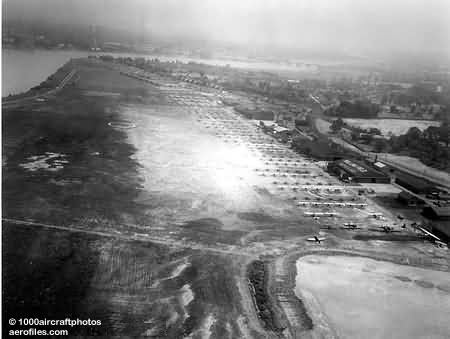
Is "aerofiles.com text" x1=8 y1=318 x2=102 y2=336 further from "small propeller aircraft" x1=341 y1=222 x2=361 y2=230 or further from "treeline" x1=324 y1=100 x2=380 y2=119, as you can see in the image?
"treeline" x1=324 y1=100 x2=380 y2=119

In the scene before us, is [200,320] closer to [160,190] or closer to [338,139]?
[160,190]

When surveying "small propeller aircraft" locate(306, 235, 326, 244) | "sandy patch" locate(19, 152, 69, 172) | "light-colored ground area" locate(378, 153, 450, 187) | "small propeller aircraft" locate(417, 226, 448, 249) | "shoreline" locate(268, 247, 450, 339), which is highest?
"light-colored ground area" locate(378, 153, 450, 187)

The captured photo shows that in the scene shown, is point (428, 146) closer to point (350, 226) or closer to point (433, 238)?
point (433, 238)

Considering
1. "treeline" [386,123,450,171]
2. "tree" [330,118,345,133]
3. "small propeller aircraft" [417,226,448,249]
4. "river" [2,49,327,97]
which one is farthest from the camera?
"river" [2,49,327,97]

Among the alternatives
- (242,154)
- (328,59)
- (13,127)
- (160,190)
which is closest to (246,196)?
(160,190)

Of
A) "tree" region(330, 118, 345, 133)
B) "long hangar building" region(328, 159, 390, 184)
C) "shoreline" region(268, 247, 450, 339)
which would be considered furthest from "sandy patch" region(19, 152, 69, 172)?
"tree" region(330, 118, 345, 133)

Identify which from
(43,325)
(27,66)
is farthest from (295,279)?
(27,66)
